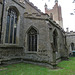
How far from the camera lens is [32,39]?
9078 mm

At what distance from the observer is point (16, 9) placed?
9.30 m

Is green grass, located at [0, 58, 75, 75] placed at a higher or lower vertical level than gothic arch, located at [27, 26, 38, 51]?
lower

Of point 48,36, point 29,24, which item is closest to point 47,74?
point 48,36

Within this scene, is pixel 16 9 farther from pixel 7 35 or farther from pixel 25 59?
pixel 25 59

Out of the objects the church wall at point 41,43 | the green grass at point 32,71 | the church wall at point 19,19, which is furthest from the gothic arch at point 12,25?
the green grass at point 32,71

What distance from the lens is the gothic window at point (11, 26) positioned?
8.14m

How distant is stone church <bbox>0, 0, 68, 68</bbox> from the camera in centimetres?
739

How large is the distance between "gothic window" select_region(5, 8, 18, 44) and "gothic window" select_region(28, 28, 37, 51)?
1.83 m

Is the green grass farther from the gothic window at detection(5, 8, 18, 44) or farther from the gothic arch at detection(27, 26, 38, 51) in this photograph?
the gothic window at detection(5, 8, 18, 44)

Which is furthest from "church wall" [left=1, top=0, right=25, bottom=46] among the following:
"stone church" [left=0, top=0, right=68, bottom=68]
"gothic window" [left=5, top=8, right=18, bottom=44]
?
"gothic window" [left=5, top=8, right=18, bottom=44]

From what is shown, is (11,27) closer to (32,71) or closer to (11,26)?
(11,26)

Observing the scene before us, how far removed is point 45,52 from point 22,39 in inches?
130

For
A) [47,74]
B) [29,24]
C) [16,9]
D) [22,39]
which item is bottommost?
→ [47,74]

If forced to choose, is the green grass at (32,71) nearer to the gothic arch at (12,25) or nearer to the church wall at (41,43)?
the church wall at (41,43)
